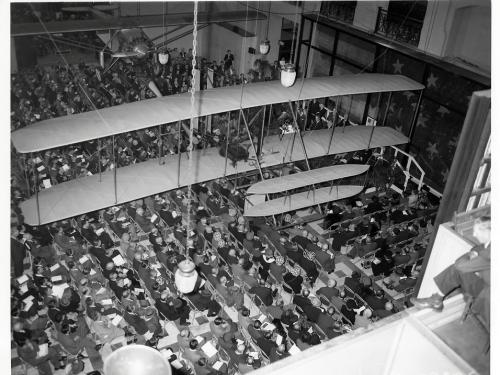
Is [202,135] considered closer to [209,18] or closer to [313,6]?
[209,18]

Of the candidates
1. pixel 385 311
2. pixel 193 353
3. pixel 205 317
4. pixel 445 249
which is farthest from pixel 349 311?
pixel 445 249

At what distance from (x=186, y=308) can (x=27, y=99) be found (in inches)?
430

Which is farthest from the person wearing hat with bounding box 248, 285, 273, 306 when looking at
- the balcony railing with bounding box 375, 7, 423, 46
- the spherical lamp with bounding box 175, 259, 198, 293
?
the balcony railing with bounding box 375, 7, 423, 46

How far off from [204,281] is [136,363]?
7.68 metres

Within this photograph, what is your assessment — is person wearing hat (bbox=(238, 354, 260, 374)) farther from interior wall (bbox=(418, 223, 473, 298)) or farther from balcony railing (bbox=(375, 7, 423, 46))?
balcony railing (bbox=(375, 7, 423, 46))

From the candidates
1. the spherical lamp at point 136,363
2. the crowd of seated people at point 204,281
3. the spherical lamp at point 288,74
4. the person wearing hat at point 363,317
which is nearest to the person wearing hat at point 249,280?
the crowd of seated people at point 204,281

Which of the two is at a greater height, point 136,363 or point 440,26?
point 440,26

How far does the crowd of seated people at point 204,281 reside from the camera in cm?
984

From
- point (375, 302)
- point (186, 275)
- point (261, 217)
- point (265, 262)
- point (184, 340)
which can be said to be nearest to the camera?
point (186, 275)

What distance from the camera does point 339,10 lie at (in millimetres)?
19344

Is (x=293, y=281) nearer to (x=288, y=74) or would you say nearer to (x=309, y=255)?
(x=309, y=255)

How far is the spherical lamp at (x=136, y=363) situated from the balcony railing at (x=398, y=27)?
1512 cm

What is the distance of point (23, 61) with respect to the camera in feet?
75.6
